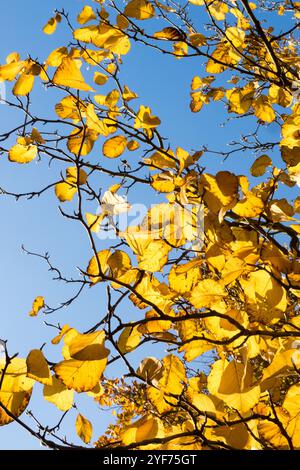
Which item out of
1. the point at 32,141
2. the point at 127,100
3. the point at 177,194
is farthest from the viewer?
the point at 127,100

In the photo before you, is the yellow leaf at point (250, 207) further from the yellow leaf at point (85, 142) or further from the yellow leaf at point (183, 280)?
the yellow leaf at point (85, 142)

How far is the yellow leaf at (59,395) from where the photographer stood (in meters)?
1.08

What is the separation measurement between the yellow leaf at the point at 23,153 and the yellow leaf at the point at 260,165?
2.57ft

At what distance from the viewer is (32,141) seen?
160 cm

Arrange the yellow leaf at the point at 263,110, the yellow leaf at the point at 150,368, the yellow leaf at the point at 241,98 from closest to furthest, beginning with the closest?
→ 1. the yellow leaf at the point at 150,368
2. the yellow leaf at the point at 263,110
3. the yellow leaf at the point at 241,98

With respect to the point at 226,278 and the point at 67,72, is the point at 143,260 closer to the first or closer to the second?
the point at 226,278

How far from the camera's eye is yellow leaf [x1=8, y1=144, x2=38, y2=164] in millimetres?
1547

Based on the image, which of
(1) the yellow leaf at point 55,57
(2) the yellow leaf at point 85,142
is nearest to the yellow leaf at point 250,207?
(2) the yellow leaf at point 85,142

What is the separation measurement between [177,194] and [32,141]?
0.58m

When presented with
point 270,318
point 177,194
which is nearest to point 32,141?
point 177,194

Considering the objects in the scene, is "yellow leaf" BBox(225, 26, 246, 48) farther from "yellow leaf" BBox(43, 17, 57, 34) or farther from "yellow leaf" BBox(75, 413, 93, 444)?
"yellow leaf" BBox(75, 413, 93, 444)

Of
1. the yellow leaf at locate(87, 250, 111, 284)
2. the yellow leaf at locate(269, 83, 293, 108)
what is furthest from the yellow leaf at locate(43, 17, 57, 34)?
the yellow leaf at locate(87, 250, 111, 284)
